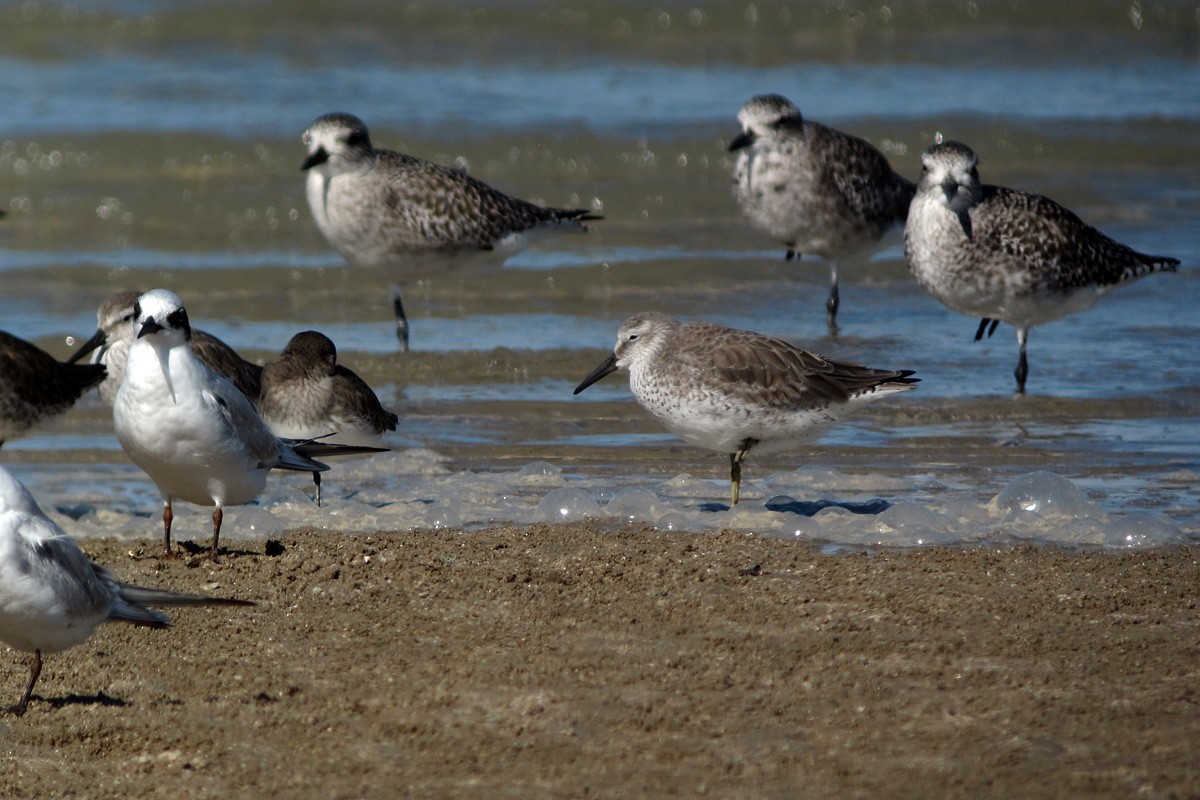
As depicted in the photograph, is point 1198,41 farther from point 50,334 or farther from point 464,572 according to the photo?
point 464,572

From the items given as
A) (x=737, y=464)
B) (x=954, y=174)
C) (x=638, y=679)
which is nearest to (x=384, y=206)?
(x=954, y=174)

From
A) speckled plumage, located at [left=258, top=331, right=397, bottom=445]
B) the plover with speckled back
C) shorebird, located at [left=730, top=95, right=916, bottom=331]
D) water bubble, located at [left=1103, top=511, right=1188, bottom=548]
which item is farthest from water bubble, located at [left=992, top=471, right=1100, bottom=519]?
shorebird, located at [left=730, top=95, right=916, bottom=331]

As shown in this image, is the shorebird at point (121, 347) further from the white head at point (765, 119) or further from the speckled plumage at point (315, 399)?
the white head at point (765, 119)

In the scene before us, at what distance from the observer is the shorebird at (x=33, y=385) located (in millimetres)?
8344

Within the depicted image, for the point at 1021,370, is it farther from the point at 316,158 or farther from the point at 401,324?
the point at 316,158

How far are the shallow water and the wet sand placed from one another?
79cm

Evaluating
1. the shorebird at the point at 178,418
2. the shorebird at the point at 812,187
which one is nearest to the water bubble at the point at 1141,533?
the shorebird at the point at 178,418

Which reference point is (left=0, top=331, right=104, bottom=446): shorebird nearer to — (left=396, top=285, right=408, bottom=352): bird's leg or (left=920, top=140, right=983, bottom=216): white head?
(left=396, top=285, right=408, bottom=352): bird's leg

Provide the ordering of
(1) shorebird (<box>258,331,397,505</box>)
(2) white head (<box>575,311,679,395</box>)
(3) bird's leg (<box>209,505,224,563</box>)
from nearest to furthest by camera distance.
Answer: (3) bird's leg (<box>209,505,224,563</box>) → (2) white head (<box>575,311,679,395</box>) → (1) shorebird (<box>258,331,397,505</box>)

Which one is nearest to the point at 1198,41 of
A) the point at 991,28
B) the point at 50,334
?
the point at 991,28

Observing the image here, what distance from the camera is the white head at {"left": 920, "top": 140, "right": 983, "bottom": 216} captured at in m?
10.2

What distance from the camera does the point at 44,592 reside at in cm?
503

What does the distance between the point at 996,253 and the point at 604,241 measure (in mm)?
4872

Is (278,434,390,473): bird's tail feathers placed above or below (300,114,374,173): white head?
below
